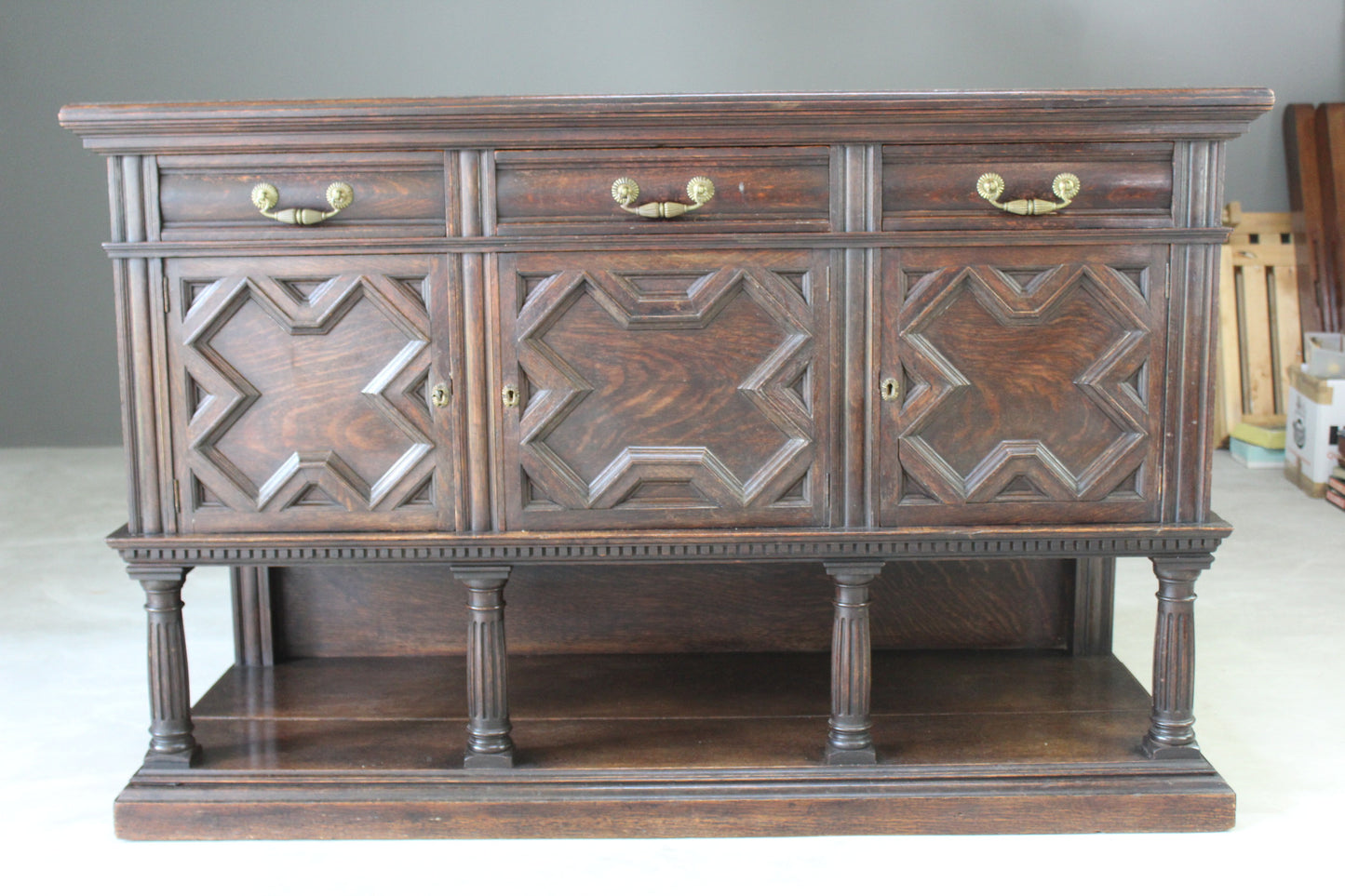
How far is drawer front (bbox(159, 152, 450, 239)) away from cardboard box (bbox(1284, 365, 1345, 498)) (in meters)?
4.37

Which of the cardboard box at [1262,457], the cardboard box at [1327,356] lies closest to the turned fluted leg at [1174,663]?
the cardboard box at [1327,356]

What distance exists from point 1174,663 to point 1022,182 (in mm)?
923

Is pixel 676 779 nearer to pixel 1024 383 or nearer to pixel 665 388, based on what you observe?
pixel 665 388

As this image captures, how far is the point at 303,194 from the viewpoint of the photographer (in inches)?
87.6

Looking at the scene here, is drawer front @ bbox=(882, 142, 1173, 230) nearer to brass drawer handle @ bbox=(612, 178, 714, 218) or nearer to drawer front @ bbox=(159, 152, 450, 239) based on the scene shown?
brass drawer handle @ bbox=(612, 178, 714, 218)

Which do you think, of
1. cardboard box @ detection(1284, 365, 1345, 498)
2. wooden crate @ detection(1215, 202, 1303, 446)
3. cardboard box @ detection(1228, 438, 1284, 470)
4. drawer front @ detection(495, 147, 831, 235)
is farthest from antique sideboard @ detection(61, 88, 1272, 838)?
wooden crate @ detection(1215, 202, 1303, 446)

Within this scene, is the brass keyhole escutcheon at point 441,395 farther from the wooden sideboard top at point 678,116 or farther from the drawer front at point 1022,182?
the drawer front at point 1022,182

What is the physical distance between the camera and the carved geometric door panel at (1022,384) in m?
2.24

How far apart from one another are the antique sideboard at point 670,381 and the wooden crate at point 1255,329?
185 inches

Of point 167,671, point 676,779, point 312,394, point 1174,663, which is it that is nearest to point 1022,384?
point 1174,663

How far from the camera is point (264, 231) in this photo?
2229 mm

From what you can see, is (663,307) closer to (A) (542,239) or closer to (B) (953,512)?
(A) (542,239)

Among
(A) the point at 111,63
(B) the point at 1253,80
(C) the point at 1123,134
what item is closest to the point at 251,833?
(C) the point at 1123,134

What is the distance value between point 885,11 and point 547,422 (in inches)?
209
